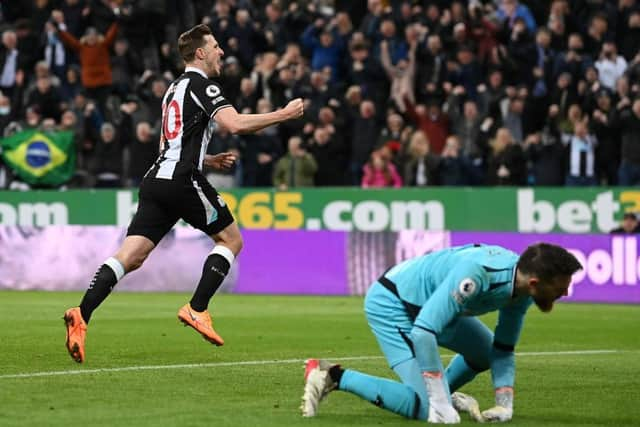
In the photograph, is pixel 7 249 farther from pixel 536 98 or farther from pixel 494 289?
pixel 494 289

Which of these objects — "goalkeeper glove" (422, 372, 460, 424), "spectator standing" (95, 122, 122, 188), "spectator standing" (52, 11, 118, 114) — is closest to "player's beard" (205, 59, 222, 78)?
"goalkeeper glove" (422, 372, 460, 424)

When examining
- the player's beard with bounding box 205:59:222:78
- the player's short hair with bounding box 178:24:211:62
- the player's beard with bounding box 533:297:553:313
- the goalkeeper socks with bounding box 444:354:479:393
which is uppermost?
the player's short hair with bounding box 178:24:211:62

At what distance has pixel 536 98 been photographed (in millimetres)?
24703

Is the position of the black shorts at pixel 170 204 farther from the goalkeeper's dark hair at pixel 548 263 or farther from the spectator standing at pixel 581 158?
the spectator standing at pixel 581 158

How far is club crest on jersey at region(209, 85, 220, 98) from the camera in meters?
11.6

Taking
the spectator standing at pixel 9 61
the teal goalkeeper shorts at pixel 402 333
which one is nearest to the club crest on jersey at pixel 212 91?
the teal goalkeeper shorts at pixel 402 333

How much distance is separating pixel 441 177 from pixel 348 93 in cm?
227

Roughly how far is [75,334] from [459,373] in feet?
10.4

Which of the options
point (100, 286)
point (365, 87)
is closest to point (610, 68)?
point (365, 87)

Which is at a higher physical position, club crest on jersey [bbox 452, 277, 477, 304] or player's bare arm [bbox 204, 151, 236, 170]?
player's bare arm [bbox 204, 151, 236, 170]

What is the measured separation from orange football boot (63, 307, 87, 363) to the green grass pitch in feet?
0.59

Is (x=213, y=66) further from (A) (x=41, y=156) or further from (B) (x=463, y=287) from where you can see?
(A) (x=41, y=156)

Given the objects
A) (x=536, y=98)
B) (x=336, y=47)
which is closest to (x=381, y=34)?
(x=336, y=47)

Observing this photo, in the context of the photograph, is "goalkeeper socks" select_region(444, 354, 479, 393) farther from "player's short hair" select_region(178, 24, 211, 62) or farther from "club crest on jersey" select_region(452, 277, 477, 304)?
"player's short hair" select_region(178, 24, 211, 62)
